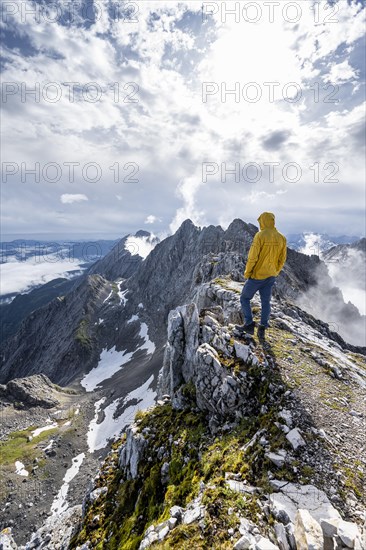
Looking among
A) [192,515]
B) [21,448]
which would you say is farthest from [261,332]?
[21,448]

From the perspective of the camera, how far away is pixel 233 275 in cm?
3838

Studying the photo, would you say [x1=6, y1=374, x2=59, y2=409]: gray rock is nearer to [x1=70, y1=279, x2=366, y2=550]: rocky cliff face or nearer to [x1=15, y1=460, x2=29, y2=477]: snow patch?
[x1=15, y1=460, x2=29, y2=477]: snow patch

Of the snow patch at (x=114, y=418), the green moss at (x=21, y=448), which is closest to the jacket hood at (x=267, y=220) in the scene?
the snow patch at (x=114, y=418)

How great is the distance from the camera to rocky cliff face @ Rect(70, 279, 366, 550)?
6.88 meters

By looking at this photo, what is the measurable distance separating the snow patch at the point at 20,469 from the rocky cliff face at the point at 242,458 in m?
67.3

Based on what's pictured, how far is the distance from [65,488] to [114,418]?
33.5 metres

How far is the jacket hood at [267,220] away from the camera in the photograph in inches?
545

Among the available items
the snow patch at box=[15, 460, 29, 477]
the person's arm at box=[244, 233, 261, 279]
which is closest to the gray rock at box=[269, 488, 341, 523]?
the person's arm at box=[244, 233, 261, 279]

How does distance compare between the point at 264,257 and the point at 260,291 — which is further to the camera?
the point at 260,291

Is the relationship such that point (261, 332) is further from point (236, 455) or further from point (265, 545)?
point (265, 545)

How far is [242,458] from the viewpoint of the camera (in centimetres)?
925

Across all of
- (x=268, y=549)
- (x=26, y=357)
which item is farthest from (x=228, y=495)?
(x=26, y=357)

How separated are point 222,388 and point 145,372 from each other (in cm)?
11700

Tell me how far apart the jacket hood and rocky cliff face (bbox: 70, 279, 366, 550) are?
249 inches
